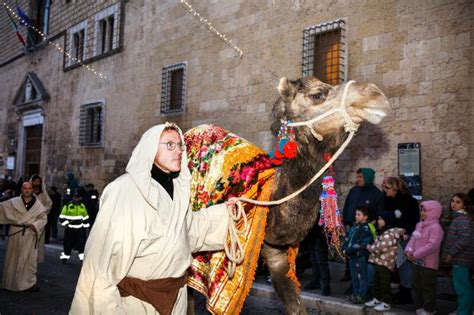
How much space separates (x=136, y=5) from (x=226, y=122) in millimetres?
7532

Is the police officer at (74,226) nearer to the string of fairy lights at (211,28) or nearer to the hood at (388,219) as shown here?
the string of fairy lights at (211,28)

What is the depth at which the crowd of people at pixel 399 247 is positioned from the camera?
594 centimetres

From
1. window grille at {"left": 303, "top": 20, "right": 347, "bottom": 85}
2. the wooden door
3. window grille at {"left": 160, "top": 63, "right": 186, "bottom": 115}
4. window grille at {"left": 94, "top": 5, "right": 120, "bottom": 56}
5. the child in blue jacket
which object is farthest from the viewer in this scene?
the wooden door

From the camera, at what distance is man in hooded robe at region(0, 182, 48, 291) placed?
25.8ft

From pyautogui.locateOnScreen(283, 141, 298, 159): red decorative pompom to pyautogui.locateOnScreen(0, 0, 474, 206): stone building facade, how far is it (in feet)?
19.3

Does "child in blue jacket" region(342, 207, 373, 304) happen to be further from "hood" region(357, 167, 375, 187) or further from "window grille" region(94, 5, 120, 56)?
"window grille" region(94, 5, 120, 56)

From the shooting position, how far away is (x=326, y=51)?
1093cm

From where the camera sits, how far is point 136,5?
1764 centimetres

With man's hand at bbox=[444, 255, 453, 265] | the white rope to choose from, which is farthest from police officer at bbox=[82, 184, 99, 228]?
the white rope

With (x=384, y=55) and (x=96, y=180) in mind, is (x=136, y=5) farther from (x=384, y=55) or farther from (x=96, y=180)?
(x=384, y=55)

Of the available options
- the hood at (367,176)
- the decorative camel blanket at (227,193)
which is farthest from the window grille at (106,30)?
the decorative camel blanket at (227,193)

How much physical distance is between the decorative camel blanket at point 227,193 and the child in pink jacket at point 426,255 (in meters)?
3.33

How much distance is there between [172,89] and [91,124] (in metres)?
6.39

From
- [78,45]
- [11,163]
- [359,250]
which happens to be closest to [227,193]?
[359,250]
